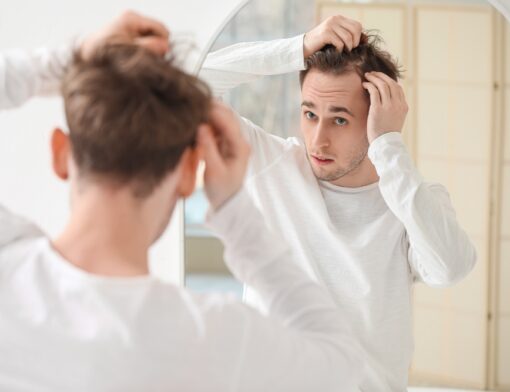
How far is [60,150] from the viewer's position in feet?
2.32

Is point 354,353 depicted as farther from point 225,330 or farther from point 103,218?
point 103,218

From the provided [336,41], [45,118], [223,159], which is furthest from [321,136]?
[45,118]

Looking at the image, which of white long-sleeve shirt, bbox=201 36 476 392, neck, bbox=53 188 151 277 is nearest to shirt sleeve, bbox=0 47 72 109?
neck, bbox=53 188 151 277

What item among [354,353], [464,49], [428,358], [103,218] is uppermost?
[464,49]

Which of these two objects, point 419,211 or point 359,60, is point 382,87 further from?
point 419,211

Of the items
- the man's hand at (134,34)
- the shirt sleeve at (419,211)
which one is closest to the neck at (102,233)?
the man's hand at (134,34)

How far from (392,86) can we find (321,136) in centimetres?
11

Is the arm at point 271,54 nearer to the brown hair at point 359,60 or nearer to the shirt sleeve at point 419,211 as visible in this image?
the brown hair at point 359,60

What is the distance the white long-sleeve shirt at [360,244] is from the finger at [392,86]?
6 centimetres

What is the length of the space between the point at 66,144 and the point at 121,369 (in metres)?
0.21

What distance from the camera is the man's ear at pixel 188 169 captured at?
69 cm

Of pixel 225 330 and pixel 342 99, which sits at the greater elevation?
pixel 342 99

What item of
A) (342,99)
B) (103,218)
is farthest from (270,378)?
(342,99)

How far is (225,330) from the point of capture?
0.65 metres
